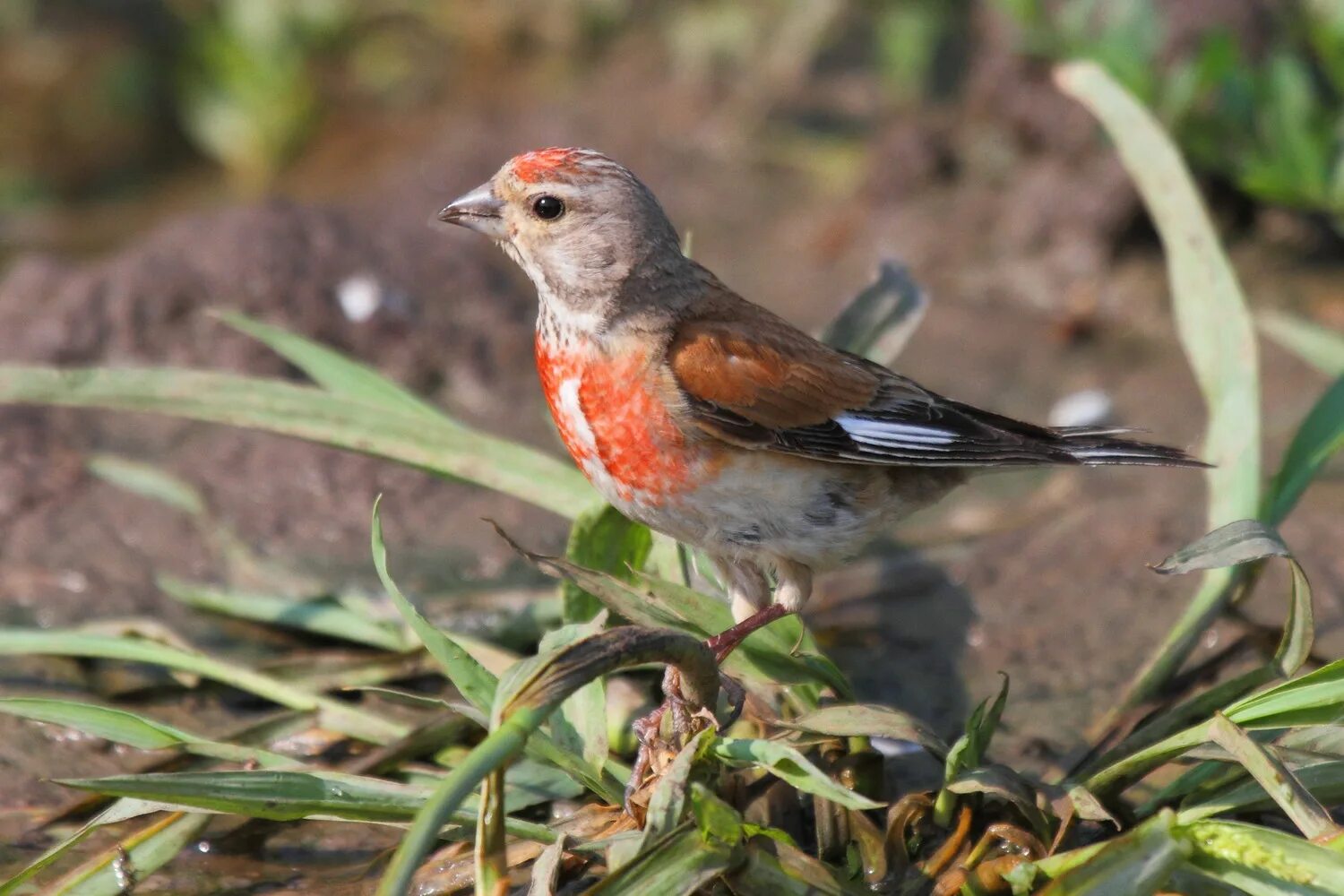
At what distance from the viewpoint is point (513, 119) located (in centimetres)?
734

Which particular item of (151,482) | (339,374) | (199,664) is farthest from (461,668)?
(151,482)

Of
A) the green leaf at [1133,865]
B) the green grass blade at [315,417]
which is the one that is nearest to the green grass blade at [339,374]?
the green grass blade at [315,417]

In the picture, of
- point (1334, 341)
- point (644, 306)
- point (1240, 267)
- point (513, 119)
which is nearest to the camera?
point (644, 306)

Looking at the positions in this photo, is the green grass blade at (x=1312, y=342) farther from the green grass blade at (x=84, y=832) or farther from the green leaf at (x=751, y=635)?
the green grass blade at (x=84, y=832)

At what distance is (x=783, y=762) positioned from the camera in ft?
9.04

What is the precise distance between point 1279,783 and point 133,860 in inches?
81.8

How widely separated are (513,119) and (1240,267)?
3.40 metres

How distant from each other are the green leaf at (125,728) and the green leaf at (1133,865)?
4.97 feet

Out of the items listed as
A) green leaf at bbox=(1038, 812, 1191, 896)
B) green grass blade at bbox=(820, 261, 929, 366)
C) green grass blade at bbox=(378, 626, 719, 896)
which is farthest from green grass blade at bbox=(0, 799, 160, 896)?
green grass blade at bbox=(820, 261, 929, 366)

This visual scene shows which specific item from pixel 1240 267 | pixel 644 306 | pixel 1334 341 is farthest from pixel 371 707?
pixel 1240 267

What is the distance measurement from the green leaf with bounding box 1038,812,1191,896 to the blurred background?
3.14 ft

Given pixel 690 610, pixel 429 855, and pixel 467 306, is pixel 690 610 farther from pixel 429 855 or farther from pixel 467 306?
pixel 467 306

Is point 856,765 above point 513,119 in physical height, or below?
below

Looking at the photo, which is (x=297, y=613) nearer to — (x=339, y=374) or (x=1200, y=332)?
(x=339, y=374)
